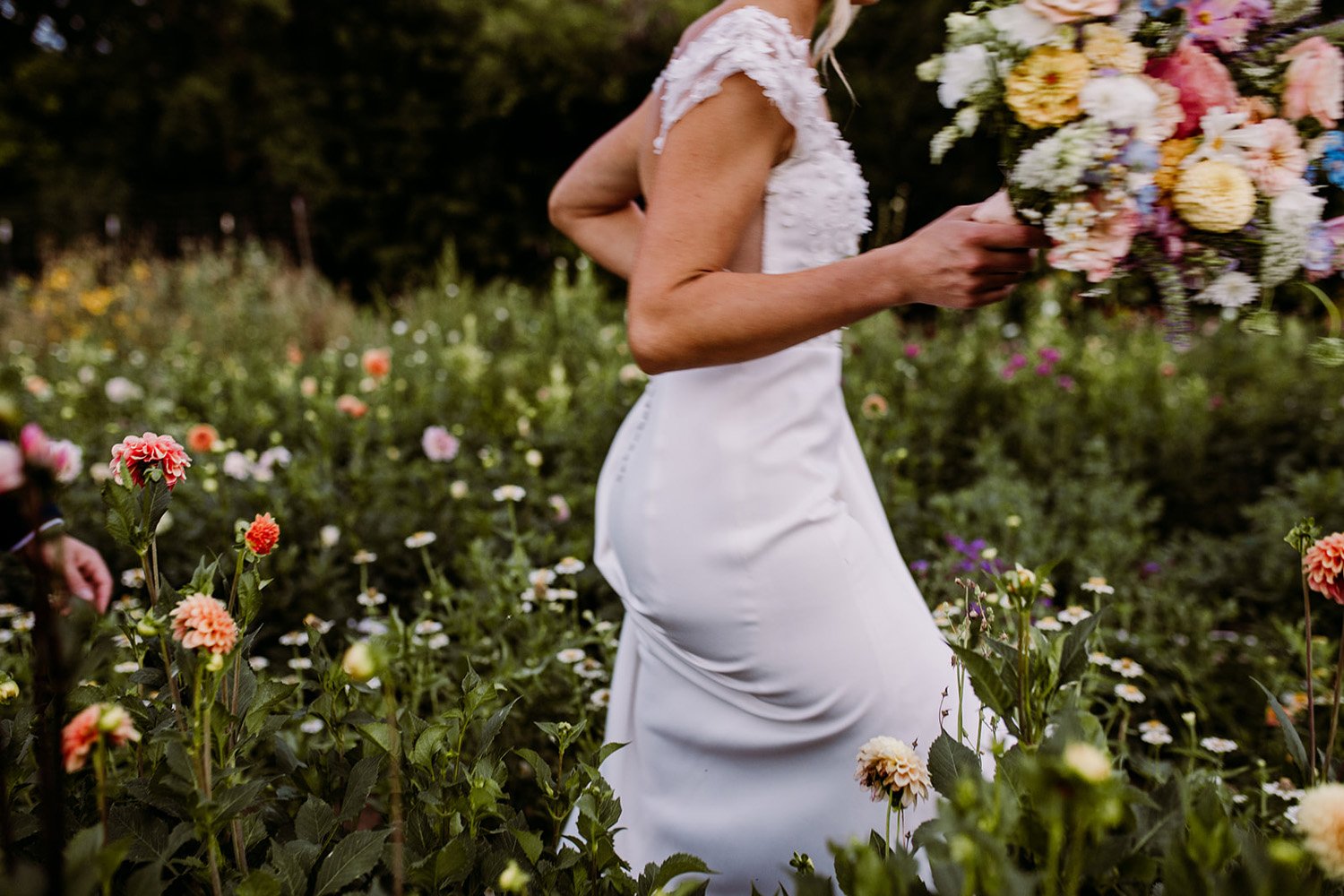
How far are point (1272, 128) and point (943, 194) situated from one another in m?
8.65

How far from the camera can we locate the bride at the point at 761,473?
1314 millimetres

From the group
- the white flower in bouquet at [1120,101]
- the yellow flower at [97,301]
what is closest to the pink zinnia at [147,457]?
the white flower in bouquet at [1120,101]

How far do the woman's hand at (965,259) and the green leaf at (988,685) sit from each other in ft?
1.60

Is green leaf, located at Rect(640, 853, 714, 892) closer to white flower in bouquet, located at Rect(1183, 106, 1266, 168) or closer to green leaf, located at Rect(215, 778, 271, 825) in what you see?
green leaf, located at Rect(215, 778, 271, 825)

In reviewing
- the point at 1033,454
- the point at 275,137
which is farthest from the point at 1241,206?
the point at 275,137

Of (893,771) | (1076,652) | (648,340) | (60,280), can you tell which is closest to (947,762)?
(893,771)

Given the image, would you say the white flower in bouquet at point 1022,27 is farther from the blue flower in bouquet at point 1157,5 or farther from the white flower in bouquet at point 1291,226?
the white flower in bouquet at point 1291,226

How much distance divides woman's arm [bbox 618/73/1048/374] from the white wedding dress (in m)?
0.06

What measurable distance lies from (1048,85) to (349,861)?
1.18m

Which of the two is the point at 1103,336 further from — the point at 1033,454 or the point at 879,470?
the point at 879,470

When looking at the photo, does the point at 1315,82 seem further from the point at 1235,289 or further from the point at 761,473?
the point at 761,473

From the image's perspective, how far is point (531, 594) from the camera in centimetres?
232

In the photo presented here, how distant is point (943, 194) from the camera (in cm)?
932

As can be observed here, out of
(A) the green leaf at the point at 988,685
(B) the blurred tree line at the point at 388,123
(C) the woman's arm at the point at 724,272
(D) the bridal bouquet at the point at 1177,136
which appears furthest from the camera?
(B) the blurred tree line at the point at 388,123
